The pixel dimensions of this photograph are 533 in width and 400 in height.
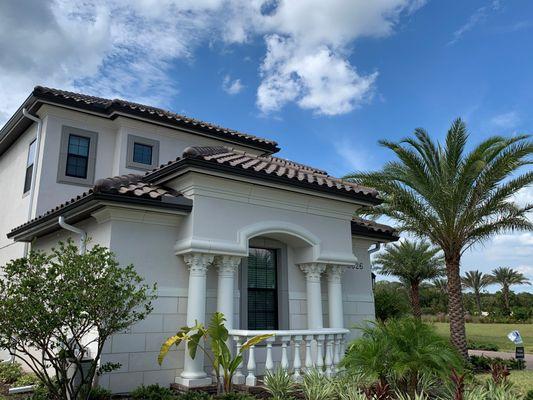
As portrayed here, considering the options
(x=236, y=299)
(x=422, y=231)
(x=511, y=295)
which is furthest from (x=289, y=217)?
(x=511, y=295)

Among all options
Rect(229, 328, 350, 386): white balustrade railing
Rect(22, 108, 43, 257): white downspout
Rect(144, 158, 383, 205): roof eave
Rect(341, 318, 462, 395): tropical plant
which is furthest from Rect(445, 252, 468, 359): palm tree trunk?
Rect(22, 108, 43, 257): white downspout

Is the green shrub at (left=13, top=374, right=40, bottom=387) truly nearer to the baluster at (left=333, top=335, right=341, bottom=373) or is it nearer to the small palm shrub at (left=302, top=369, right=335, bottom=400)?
A: the small palm shrub at (left=302, top=369, right=335, bottom=400)

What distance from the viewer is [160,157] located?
1498cm

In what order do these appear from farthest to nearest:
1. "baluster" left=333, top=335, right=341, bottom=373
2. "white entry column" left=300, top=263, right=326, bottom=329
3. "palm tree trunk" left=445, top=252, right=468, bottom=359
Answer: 1. "palm tree trunk" left=445, top=252, right=468, bottom=359
2. "white entry column" left=300, top=263, right=326, bottom=329
3. "baluster" left=333, top=335, right=341, bottom=373

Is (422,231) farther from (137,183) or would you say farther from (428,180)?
(137,183)

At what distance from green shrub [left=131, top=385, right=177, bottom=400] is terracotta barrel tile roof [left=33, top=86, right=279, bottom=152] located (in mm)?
9040

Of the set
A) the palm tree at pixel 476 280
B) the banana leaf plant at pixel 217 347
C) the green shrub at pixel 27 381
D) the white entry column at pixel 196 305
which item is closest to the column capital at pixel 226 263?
the white entry column at pixel 196 305

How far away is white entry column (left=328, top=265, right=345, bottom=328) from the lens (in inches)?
421

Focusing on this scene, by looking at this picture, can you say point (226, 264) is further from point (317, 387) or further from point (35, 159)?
point (35, 159)

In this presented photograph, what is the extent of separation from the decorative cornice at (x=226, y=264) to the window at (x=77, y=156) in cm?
681

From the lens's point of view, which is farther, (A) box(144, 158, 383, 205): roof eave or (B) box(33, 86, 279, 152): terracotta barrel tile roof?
(B) box(33, 86, 279, 152): terracotta barrel tile roof

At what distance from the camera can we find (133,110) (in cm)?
1431

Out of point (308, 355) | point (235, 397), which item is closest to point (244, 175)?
point (308, 355)

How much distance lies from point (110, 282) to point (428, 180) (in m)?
11.4
